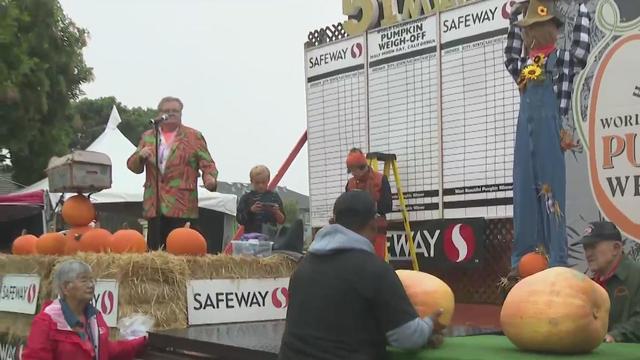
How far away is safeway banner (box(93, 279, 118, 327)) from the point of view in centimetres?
467

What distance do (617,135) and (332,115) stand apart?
3463 millimetres

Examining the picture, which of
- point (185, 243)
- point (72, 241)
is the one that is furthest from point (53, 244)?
point (185, 243)

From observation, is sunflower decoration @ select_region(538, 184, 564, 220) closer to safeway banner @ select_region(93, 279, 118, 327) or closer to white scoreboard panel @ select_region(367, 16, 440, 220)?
safeway banner @ select_region(93, 279, 118, 327)

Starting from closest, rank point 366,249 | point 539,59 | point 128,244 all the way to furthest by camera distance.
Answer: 1. point 366,249
2. point 539,59
3. point 128,244

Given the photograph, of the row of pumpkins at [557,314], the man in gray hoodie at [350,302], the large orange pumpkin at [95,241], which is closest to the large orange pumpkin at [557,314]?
the row of pumpkins at [557,314]

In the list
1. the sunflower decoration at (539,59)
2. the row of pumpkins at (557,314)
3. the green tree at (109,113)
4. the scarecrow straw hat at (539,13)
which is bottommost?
the row of pumpkins at (557,314)

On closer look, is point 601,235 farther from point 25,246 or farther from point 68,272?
point 25,246

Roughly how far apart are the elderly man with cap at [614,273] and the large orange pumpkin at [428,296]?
0.61m

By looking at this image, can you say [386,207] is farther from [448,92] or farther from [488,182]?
[448,92]

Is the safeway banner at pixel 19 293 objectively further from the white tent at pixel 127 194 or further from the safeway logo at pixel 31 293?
the white tent at pixel 127 194

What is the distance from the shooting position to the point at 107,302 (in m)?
4.74

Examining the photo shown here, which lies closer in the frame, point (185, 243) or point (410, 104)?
point (185, 243)

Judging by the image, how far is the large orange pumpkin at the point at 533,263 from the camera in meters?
4.22

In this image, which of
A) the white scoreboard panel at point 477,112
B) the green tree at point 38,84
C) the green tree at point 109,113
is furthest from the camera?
the green tree at point 109,113
